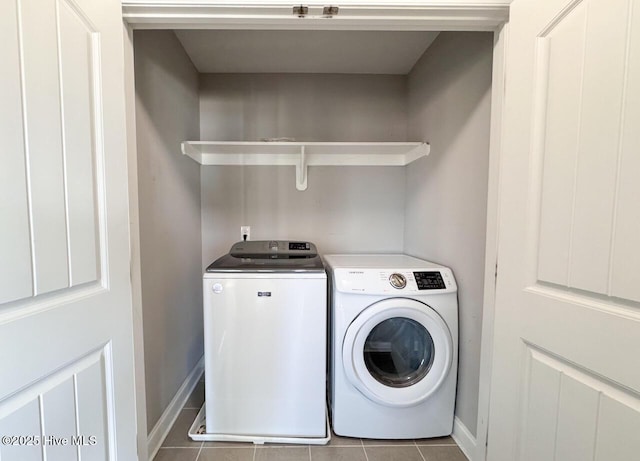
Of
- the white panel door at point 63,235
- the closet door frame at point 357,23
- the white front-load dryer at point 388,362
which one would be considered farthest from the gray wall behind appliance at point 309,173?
the white panel door at point 63,235

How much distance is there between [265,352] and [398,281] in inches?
30.5

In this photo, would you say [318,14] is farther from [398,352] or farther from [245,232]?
[398,352]

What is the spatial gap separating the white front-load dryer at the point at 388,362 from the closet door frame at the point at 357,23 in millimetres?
309

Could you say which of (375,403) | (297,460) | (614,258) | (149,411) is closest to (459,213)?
(614,258)

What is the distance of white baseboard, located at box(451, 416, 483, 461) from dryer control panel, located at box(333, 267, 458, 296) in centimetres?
70

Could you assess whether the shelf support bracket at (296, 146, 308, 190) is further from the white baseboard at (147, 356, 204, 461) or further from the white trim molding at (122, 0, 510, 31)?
the white baseboard at (147, 356, 204, 461)

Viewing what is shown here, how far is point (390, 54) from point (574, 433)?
2.11 metres

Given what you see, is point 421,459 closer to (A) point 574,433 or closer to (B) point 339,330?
(B) point 339,330

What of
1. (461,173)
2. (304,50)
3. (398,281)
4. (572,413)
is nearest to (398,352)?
(398,281)

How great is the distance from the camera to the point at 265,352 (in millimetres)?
1479

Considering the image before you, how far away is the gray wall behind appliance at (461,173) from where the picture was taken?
1343 millimetres

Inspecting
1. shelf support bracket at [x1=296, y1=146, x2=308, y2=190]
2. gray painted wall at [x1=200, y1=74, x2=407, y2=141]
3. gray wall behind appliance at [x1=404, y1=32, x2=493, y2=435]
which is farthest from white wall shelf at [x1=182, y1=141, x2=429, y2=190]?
gray wall behind appliance at [x1=404, y1=32, x2=493, y2=435]

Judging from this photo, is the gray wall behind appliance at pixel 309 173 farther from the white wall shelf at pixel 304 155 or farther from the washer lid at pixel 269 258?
the washer lid at pixel 269 258

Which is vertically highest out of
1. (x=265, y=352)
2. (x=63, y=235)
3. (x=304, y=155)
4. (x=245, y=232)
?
(x=304, y=155)
